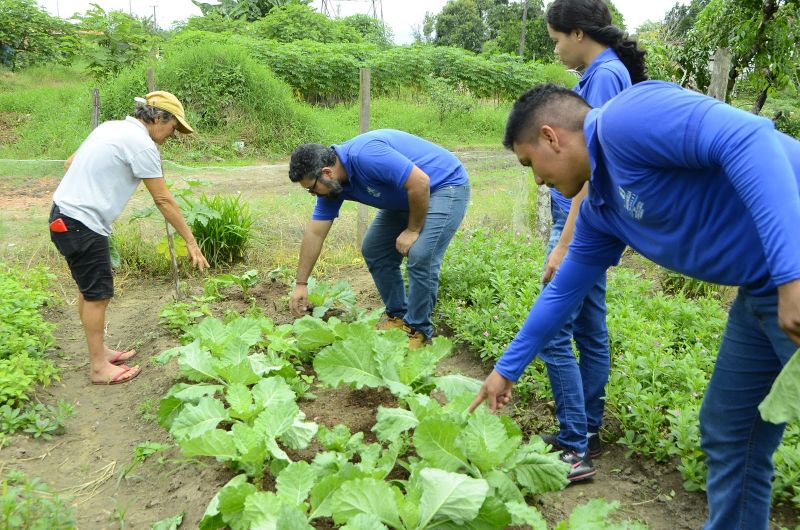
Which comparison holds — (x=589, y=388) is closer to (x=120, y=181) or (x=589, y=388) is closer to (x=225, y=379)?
(x=225, y=379)

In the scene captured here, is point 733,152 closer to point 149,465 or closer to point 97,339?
point 149,465

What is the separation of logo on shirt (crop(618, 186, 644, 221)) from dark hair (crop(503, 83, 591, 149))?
0.35 metres

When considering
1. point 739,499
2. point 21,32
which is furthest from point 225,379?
point 21,32

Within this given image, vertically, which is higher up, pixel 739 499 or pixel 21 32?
pixel 21 32

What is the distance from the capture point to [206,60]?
13711mm

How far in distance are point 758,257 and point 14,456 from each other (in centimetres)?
350

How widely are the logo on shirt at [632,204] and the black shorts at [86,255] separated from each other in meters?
3.38

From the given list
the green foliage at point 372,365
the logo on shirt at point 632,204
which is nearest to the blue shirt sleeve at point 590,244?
the logo on shirt at point 632,204

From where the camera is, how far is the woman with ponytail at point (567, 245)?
2988mm

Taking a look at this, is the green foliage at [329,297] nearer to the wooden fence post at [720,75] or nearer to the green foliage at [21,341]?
the green foliage at [21,341]

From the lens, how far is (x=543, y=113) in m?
2.27

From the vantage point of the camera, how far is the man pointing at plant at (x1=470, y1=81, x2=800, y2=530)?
1618 millimetres

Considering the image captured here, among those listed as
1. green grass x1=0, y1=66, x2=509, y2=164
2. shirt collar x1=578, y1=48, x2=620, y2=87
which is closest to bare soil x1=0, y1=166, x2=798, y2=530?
shirt collar x1=578, y1=48, x2=620, y2=87

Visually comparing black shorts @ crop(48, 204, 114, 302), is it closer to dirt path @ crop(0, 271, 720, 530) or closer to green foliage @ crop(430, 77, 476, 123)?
dirt path @ crop(0, 271, 720, 530)
